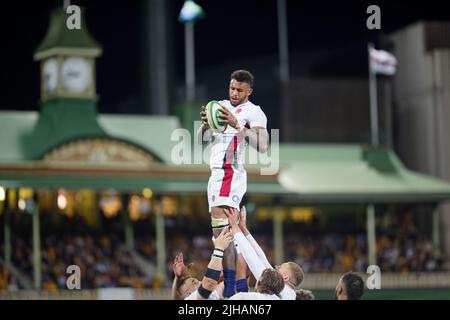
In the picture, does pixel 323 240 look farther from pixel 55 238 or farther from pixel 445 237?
pixel 55 238

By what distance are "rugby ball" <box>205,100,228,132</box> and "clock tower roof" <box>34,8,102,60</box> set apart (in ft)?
83.9

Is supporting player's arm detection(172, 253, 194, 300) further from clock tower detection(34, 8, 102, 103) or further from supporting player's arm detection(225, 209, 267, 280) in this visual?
clock tower detection(34, 8, 102, 103)

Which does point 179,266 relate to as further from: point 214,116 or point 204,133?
point 214,116

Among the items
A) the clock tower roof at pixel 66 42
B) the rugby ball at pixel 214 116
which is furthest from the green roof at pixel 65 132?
the rugby ball at pixel 214 116

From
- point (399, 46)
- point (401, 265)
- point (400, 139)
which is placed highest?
point (399, 46)

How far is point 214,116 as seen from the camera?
525 inches

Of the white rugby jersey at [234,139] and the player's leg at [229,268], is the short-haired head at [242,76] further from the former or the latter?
the player's leg at [229,268]

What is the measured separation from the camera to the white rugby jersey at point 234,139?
534 inches

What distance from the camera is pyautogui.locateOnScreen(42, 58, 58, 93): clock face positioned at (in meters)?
38.8

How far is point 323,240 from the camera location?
4216cm

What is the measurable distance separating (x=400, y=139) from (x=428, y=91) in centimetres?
293

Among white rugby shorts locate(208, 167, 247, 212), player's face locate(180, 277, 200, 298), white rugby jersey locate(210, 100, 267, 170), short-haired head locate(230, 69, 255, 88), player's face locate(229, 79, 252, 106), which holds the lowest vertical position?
player's face locate(180, 277, 200, 298)

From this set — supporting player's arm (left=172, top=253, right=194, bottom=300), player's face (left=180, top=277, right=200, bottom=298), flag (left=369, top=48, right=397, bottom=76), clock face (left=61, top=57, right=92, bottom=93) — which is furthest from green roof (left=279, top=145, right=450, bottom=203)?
supporting player's arm (left=172, top=253, right=194, bottom=300)
